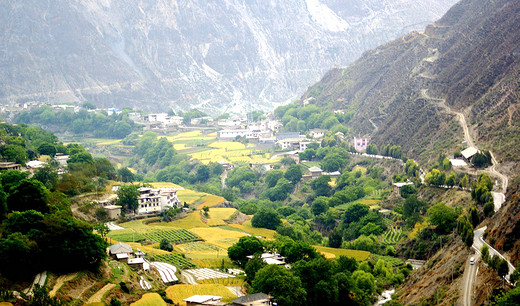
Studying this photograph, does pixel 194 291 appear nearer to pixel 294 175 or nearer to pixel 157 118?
pixel 294 175

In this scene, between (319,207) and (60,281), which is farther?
(319,207)

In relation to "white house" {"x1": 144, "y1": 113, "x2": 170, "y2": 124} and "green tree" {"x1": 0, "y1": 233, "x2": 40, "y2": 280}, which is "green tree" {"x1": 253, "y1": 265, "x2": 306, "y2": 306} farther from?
"white house" {"x1": 144, "y1": 113, "x2": 170, "y2": 124}

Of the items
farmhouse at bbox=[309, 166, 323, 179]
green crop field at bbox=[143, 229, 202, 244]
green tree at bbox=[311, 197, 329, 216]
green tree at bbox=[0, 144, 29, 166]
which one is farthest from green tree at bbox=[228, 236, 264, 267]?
farmhouse at bbox=[309, 166, 323, 179]

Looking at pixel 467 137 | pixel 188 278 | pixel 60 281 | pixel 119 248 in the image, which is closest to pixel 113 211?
pixel 119 248

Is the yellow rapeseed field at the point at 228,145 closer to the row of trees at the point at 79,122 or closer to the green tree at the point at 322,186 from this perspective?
the row of trees at the point at 79,122

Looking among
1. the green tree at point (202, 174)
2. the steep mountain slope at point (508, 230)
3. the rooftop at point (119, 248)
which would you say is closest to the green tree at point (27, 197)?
the rooftop at point (119, 248)

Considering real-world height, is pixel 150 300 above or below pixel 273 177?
above

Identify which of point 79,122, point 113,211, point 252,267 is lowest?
point 252,267
